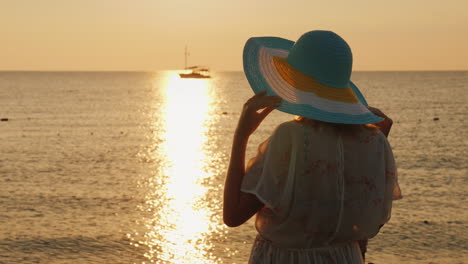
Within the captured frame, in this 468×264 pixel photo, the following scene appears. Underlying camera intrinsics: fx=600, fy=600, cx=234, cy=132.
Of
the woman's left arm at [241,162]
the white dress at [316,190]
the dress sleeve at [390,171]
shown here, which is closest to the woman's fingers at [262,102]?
the woman's left arm at [241,162]

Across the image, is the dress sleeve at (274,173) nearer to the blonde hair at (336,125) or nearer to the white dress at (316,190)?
the white dress at (316,190)

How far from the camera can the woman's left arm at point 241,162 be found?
2.21 meters

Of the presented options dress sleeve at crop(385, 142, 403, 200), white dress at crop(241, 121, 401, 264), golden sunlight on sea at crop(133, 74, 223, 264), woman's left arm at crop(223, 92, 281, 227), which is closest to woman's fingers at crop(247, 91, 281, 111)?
woman's left arm at crop(223, 92, 281, 227)

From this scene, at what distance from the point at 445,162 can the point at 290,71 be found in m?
32.2

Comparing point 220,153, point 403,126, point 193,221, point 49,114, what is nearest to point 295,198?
point 193,221

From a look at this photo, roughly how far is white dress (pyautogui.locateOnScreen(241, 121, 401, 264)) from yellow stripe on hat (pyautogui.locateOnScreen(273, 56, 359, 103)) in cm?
13

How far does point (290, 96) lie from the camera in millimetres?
2254

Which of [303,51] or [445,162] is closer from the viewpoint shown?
[303,51]

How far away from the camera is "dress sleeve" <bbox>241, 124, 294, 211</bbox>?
2160 millimetres

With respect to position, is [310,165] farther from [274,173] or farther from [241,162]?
[241,162]

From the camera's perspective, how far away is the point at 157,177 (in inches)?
1104

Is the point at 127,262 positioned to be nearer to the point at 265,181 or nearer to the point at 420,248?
the point at 420,248

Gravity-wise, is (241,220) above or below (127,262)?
above

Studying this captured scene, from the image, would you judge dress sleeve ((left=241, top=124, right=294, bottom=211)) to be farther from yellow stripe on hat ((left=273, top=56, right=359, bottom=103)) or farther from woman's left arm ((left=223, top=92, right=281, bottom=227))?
yellow stripe on hat ((left=273, top=56, right=359, bottom=103))
